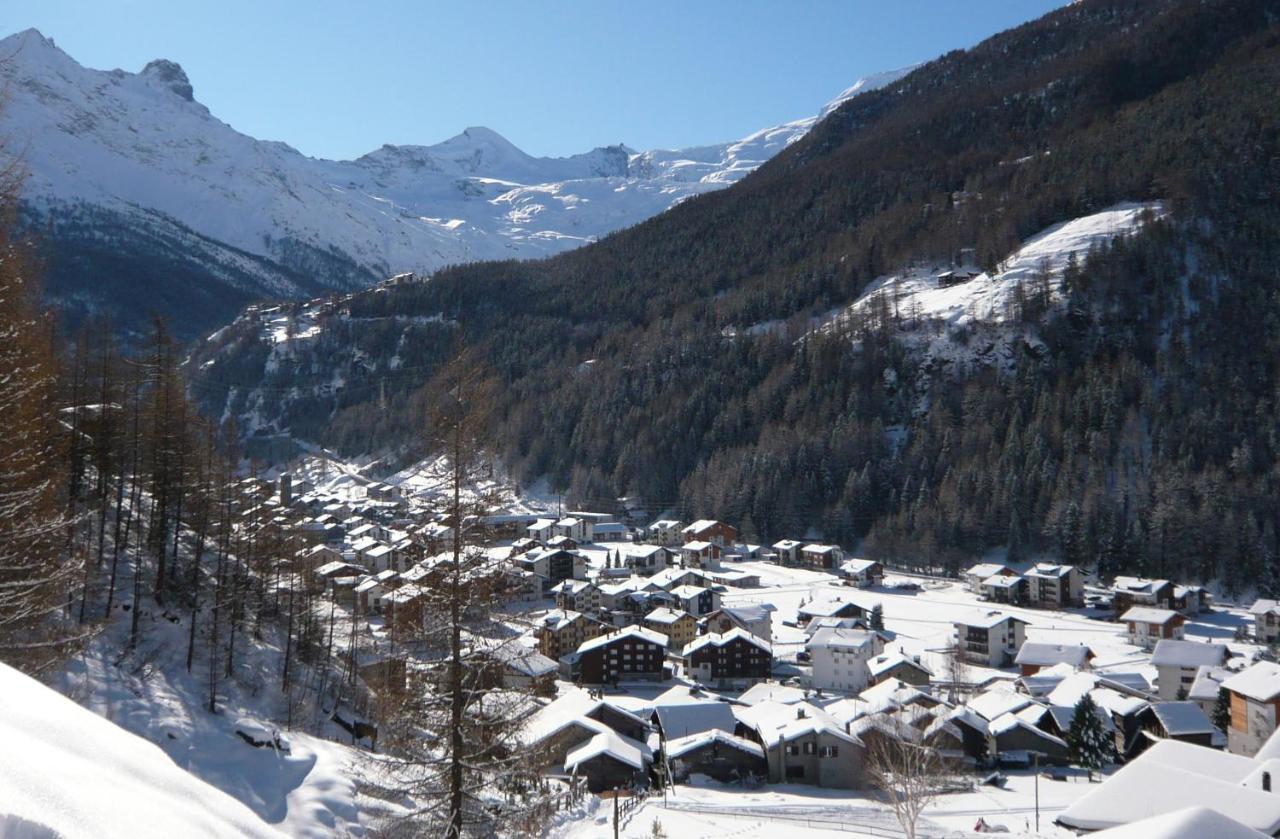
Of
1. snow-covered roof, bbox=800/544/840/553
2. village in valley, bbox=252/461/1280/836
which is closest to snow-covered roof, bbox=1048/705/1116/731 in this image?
village in valley, bbox=252/461/1280/836

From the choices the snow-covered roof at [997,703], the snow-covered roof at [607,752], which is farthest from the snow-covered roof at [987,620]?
the snow-covered roof at [607,752]

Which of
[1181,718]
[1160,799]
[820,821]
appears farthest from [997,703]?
[1160,799]

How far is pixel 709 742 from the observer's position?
89.0 ft

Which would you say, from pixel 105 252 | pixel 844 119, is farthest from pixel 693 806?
pixel 105 252

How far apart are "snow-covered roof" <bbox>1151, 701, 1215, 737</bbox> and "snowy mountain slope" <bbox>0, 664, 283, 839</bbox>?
3416 cm

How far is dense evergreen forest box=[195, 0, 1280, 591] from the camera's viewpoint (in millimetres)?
64312

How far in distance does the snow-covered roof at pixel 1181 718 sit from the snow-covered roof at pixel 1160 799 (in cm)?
994

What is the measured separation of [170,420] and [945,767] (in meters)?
25.1

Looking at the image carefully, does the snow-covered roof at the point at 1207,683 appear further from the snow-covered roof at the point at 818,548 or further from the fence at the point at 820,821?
the snow-covered roof at the point at 818,548

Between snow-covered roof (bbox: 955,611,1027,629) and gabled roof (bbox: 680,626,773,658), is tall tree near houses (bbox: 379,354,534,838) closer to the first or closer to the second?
gabled roof (bbox: 680,626,773,658)

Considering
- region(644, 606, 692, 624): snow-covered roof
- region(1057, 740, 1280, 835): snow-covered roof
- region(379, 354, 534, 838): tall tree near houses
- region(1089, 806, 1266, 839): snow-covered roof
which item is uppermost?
region(379, 354, 534, 838): tall tree near houses

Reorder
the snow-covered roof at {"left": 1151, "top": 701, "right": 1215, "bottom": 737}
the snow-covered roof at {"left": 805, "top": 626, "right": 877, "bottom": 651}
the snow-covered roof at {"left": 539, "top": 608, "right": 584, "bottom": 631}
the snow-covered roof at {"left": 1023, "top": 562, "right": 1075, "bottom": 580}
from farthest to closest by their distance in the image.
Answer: the snow-covered roof at {"left": 1023, "top": 562, "right": 1075, "bottom": 580} < the snow-covered roof at {"left": 539, "top": 608, "right": 584, "bottom": 631} < the snow-covered roof at {"left": 805, "top": 626, "right": 877, "bottom": 651} < the snow-covered roof at {"left": 1151, "top": 701, "right": 1215, "bottom": 737}

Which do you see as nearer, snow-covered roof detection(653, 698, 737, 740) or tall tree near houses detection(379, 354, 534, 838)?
tall tree near houses detection(379, 354, 534, 838)

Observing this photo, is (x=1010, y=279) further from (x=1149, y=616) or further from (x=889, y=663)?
(x=889, y=663)
